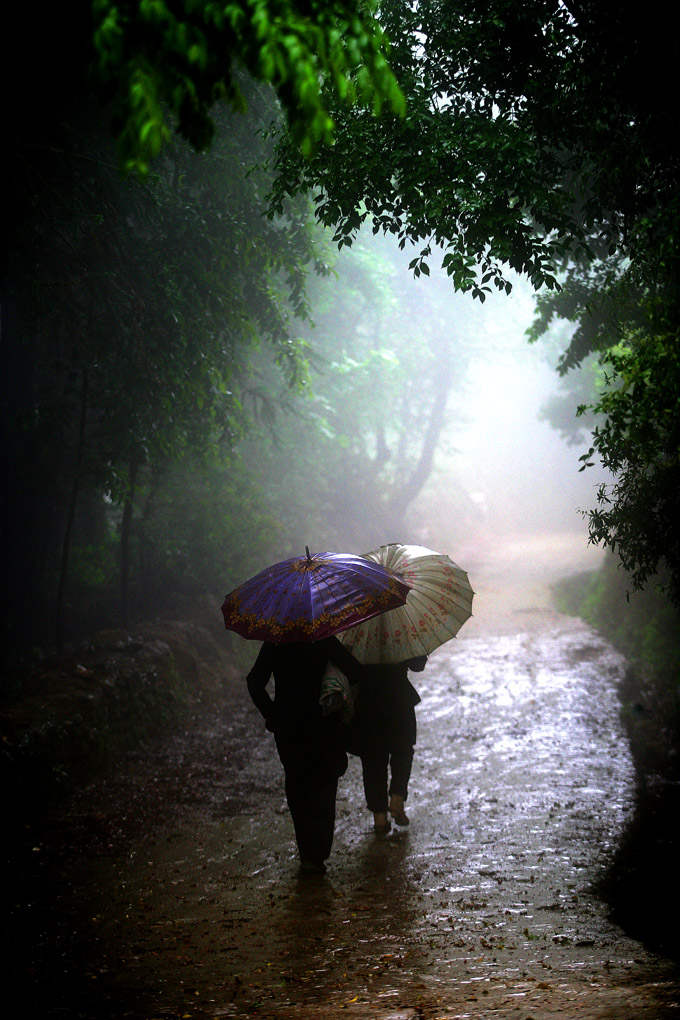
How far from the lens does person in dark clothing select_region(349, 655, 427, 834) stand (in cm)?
597

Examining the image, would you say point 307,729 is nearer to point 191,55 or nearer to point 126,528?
point 191,55

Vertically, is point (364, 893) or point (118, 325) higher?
point (118, 325)

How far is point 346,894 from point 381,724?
1.40 meters

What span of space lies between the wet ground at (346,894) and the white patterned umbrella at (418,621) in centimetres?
166

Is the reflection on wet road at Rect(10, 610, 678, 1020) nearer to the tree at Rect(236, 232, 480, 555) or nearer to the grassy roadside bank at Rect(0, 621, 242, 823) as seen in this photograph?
the grassy roadside bank at Rect(0, 621, 242, 823)

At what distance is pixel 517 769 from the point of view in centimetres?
805

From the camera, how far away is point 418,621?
549cm

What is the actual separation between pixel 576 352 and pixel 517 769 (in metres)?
7.56

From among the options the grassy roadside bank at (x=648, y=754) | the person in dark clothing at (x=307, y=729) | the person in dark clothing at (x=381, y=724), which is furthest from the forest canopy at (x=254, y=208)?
the person in dark clothing at (x=307, y=729)

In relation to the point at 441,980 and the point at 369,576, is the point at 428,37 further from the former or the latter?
the point at 441,980

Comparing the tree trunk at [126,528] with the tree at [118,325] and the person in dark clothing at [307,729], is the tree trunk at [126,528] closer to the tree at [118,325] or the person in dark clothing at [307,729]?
the tree at [118,325]

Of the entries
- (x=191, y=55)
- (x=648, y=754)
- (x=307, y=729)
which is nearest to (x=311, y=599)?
(x=307, y=729)

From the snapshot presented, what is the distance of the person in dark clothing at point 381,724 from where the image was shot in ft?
19.6

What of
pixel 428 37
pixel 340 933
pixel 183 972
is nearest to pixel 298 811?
pixel 340 933
